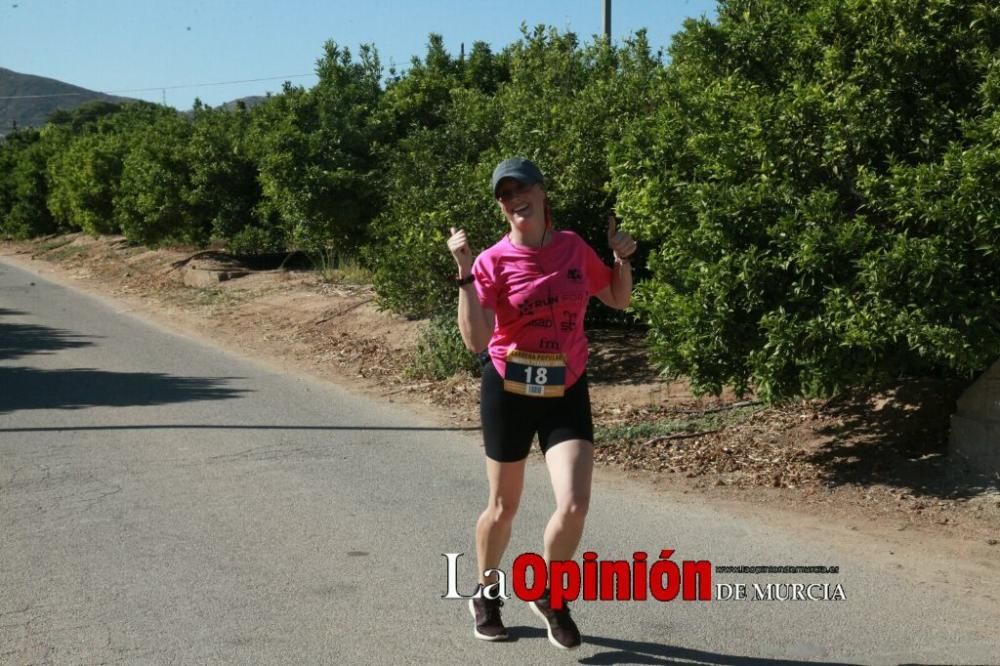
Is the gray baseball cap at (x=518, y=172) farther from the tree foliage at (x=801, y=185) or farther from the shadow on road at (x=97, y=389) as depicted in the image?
the shadow on road at (x=97, y=389)

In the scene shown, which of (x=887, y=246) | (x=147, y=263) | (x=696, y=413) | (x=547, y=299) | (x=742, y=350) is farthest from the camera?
(x=147, y=263)

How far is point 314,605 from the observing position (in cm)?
514

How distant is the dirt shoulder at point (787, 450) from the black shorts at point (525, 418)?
2114 millimetres

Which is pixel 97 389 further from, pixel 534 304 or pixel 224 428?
pixel 534 304

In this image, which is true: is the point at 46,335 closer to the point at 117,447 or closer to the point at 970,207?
the point at 117,447

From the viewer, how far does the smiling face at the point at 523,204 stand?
4.43 metres

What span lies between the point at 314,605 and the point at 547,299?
1.80 m

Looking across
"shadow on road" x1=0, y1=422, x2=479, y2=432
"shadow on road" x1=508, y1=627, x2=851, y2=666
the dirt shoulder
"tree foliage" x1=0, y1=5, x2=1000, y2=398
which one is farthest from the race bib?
"shadow on road" x1=0, y1=422, x2=479, y2=432

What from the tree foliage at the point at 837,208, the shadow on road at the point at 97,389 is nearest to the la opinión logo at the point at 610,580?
the tree foliage at the point at 837,208

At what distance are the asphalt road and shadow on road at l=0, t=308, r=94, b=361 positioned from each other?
4.23 m

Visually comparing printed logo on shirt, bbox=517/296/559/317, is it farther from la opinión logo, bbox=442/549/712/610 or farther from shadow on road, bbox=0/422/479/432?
shadow on road, bbox=0/422/479/432

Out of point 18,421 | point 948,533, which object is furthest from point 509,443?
point 18,421

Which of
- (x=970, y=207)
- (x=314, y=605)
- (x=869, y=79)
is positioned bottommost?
(x=314, y=605)

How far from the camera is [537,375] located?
175 inches
